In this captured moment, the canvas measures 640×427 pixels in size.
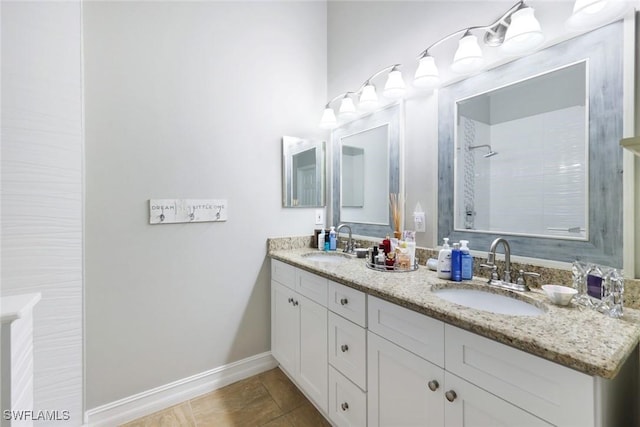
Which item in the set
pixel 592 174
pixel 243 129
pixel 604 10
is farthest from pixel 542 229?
pixel 243 129

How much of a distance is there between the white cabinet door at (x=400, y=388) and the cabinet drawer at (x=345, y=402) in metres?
0.05

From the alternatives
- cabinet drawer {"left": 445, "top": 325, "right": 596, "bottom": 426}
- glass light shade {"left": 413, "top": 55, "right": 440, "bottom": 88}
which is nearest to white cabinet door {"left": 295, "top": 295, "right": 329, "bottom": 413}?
cabinet drawer {"left": 445, "top": 325, "right": 596, "bottom": 426}

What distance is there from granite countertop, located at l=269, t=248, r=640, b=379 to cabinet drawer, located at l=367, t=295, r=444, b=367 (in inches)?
1.3

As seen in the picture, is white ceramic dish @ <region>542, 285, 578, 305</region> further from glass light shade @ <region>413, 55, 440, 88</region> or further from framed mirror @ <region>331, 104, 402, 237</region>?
glass light shade @ <region>413, 55, 440, 88</region>

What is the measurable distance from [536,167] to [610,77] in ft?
1.17

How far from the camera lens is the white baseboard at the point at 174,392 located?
1.44 meters

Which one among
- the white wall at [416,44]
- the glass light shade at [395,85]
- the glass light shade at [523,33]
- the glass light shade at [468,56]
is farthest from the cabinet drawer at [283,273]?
the glass light shade at [523,33]

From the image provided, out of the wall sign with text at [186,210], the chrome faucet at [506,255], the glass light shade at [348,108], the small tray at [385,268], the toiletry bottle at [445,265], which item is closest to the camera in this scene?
the chrome faucet at [506,255]

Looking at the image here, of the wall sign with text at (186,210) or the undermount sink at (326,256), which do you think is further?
the undermount sink at (326,256)

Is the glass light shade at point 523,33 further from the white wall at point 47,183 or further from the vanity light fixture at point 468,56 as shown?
the white wall at point 47,183

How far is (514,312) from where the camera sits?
100cm

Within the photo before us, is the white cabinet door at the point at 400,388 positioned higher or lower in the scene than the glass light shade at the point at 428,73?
lower

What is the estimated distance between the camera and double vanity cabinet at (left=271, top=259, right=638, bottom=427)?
25.1 inches

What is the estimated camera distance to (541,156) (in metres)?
1.12
